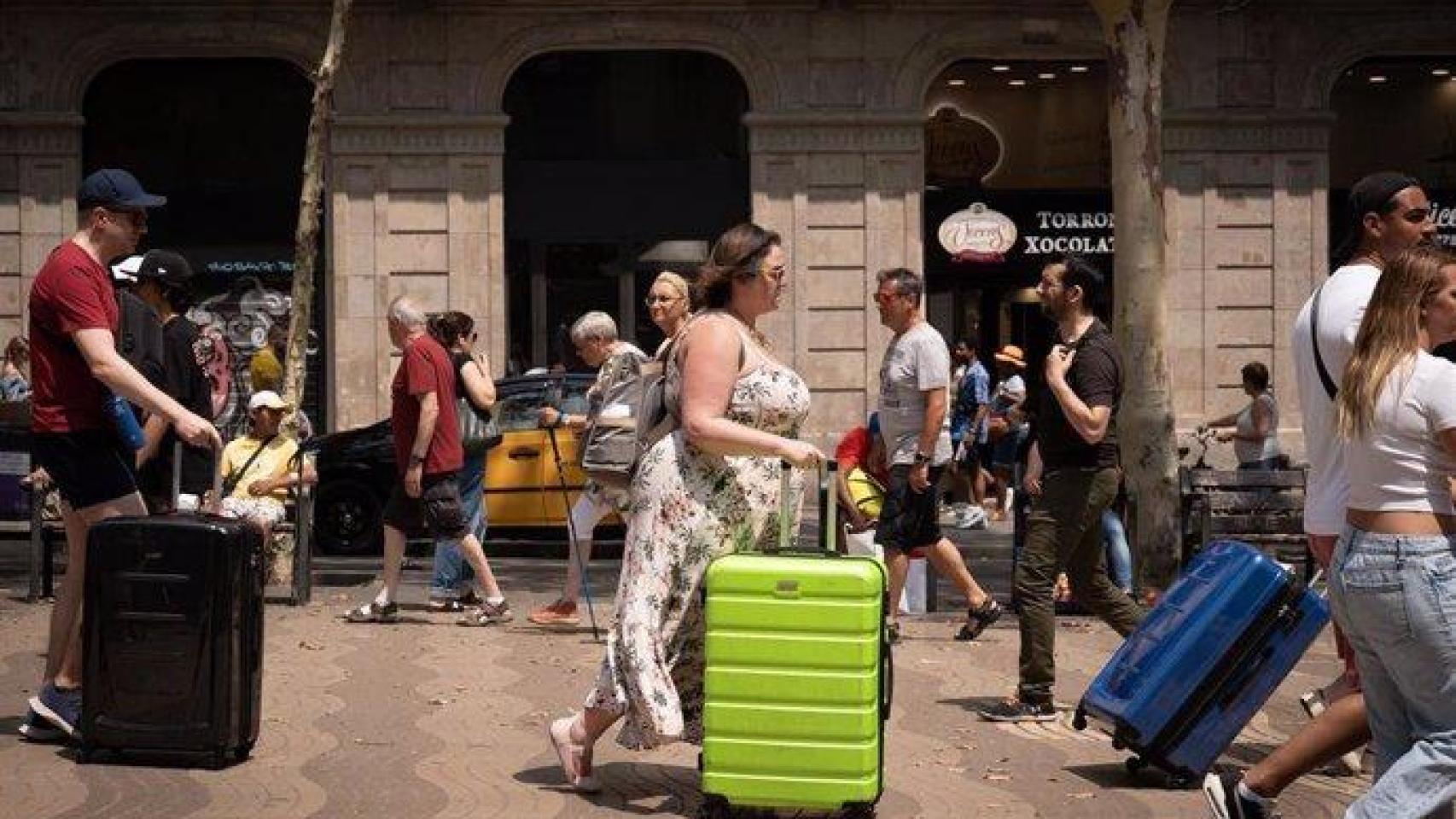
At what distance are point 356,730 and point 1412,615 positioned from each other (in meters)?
4.61

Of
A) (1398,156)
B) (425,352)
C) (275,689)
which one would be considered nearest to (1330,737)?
(275,689)

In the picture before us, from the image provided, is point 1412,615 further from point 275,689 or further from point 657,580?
point 275,689

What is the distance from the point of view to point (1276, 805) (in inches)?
347

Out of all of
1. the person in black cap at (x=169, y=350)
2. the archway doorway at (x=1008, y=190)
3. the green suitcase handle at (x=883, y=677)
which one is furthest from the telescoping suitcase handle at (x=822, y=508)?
the archway doorway at (x=1008, y=190)

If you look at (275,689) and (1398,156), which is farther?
(1398,156)

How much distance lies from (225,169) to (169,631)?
19.3 m

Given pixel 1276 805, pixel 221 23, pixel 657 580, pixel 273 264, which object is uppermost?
pixel 221 23

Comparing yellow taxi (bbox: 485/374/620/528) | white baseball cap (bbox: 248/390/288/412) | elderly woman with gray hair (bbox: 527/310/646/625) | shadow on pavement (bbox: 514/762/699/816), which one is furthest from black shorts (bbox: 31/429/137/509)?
yellow taxi (bbox: 485/374/620/528)

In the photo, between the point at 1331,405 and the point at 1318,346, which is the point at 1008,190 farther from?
the point at 1331,405

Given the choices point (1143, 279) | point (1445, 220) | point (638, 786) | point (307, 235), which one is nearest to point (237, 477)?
point (307, 235)

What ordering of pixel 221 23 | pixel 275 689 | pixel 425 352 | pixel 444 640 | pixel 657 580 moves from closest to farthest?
pixel 657 580, pixel 275 689, pixel 444 640, pixel 425 352, pixel 221 23

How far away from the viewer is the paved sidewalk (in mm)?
8602

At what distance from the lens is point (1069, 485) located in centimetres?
1039

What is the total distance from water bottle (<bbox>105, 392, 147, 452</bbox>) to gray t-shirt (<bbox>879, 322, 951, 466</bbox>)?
14.3ft
